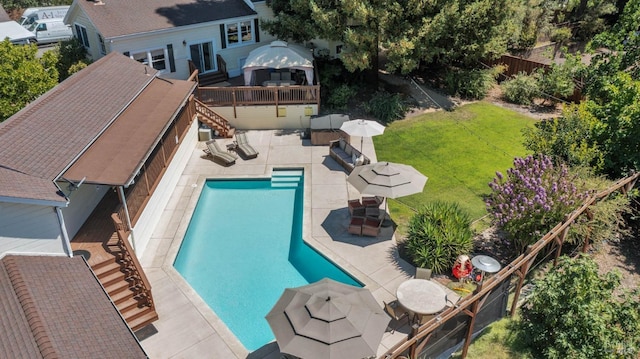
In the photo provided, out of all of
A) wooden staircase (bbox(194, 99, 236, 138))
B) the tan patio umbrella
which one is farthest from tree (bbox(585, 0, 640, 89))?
wooden staircase (bbox(194, 99, 236, 138))

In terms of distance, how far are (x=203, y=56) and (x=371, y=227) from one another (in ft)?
57.2

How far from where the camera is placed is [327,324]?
10000 mm

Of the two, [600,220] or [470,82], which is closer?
[600,220]

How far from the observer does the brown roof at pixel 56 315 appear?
28.5 ft

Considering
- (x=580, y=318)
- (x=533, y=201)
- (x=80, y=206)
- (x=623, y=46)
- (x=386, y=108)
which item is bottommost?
(x=386, y=108)

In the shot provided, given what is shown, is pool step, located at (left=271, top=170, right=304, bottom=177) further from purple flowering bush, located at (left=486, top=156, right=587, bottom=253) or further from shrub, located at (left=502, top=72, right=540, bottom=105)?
shrub, located at (left=502, top=72, right=540, bottom=105)

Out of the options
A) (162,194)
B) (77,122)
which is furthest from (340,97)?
(77,122)

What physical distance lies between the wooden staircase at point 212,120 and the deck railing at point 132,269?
11.1m

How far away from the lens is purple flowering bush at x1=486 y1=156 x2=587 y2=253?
45.1ft

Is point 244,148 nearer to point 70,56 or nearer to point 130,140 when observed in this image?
point 130,140

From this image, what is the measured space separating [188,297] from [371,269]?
580cm

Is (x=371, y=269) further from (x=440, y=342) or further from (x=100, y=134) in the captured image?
(x=100, y=134)

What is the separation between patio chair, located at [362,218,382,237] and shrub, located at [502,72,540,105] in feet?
55.7

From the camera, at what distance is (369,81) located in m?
28.8
